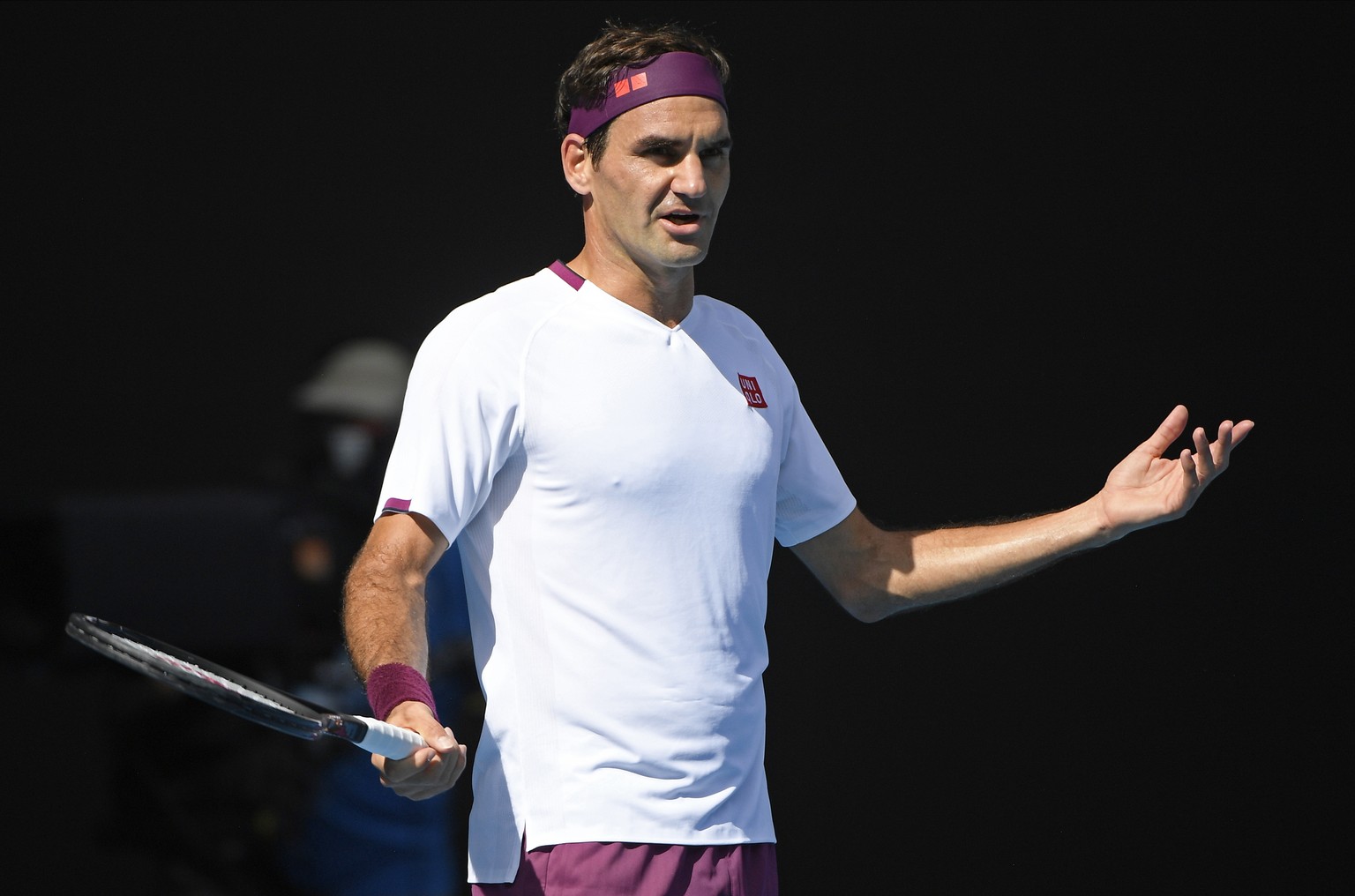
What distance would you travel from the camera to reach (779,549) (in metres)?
3.50

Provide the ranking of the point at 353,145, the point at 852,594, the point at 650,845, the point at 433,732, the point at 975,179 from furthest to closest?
the point at 975,179
the point at 353,145
the point at 852,594
the point at 650,845
the point at 433,732

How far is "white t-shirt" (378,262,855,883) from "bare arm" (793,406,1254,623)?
0.38 m

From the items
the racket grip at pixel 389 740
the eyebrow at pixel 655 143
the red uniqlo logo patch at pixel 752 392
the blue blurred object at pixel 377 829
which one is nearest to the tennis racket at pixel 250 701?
the racket grip at pixel 389 740

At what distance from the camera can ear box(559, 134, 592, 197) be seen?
7.73 feet

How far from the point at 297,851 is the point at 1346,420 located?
7.58 feet

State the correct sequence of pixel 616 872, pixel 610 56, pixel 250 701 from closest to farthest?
pixel 250 701 < pixel 616 872 < pixel 610 56

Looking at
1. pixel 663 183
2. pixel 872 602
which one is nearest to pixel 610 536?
pixel 663 183

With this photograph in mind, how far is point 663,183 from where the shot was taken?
2254 mm

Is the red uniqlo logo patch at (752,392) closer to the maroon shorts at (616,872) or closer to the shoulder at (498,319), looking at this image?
the shoulder at (498,319)

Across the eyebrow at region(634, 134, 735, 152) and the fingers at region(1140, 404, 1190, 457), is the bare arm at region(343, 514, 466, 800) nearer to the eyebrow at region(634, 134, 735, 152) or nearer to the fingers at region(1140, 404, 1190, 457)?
the eyebrow at region(634, 134, 735, 152)

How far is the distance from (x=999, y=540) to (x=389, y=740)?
3.57ft

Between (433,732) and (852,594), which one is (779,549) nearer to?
(852,594)

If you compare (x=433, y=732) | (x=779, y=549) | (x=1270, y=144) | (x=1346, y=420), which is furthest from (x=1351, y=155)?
(x=433, y=732)

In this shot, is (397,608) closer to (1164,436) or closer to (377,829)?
(1164,436)
